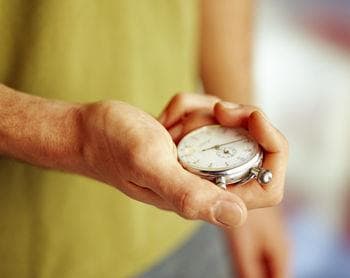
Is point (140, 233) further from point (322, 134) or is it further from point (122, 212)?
point (322, 134)

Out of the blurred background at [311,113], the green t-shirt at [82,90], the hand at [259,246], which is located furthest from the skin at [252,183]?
the blurred background at [311,113]

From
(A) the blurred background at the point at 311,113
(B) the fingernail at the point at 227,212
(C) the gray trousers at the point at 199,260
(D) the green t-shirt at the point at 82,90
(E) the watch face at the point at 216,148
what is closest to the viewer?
(B) the fingernail at the point at 227,212

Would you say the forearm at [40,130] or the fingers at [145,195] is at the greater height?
the forearm at [40,130]

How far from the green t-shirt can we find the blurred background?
762 mm

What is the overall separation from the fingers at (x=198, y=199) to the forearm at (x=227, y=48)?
1.78ft

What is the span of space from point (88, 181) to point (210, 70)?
35 cm

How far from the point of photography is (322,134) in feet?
5.44

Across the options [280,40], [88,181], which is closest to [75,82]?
[88,181]

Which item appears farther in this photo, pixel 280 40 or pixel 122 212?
pixel 280 40

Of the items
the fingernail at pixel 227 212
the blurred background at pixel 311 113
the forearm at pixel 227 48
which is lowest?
the blurred background at pixel 311 113

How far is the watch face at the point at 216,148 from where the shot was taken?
0.62 m

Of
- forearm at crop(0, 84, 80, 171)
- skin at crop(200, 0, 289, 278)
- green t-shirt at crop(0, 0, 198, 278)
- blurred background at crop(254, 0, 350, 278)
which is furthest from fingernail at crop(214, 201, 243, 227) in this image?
blurred background at crop(254, 0, 350, 278)

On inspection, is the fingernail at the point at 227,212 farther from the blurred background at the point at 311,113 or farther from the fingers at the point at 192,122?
the blurred background at the point at 311,113

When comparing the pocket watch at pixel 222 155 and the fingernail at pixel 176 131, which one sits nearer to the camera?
the pocket watch at pixel 222 155
